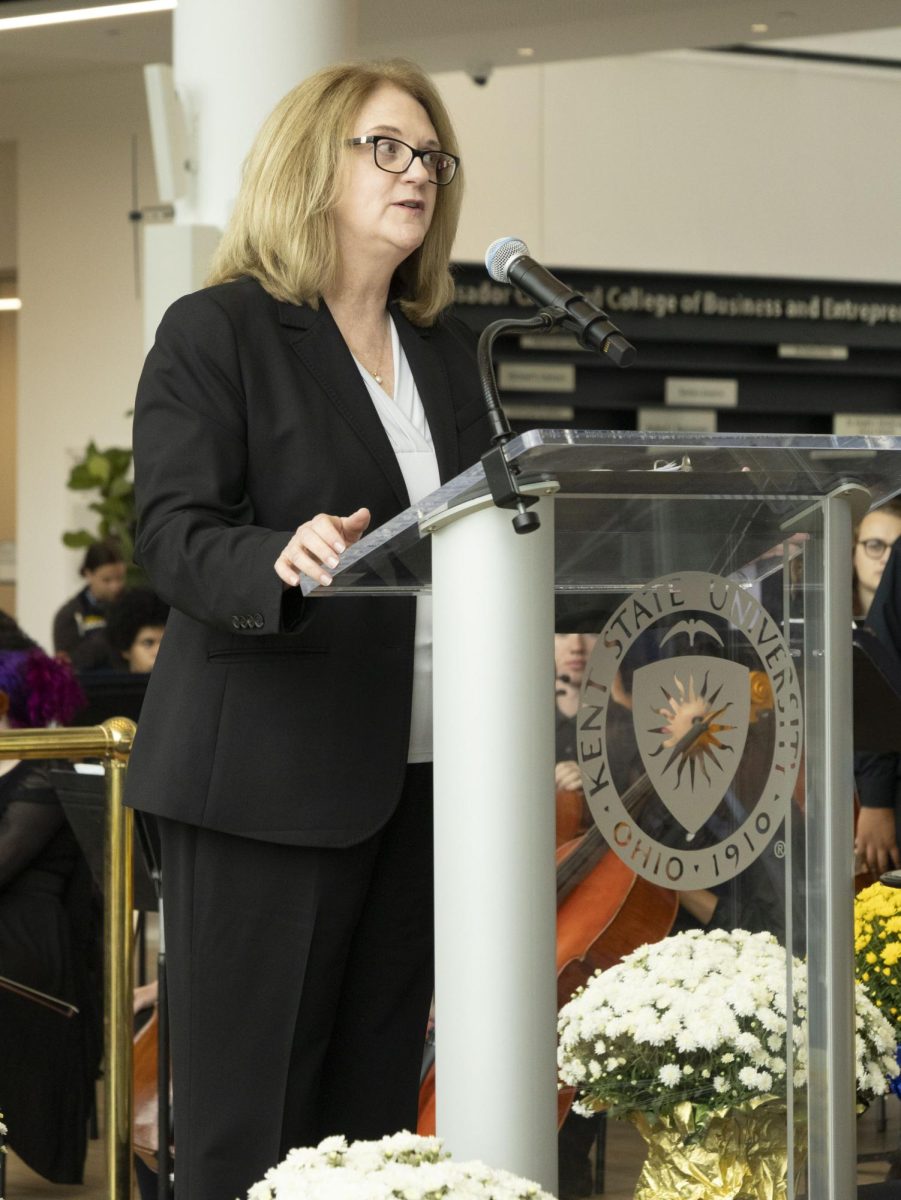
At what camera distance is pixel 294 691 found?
5.84 ft

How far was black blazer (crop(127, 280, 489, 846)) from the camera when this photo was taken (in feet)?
5.76

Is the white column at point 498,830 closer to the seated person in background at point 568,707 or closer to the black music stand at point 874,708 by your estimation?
the seated person in background at point 568,707

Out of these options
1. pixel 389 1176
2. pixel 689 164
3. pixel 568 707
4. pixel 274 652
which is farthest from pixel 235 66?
pixel 689 164

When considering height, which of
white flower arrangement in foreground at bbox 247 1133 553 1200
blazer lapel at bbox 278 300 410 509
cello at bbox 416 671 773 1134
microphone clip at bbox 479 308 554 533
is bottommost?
white flower arrangement in foreground at bbox 247 1133 553 1200

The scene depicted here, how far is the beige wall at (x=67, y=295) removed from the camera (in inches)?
374

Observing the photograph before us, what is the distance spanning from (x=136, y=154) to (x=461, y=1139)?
8.70 m

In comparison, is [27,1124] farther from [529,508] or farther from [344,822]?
[529,508]

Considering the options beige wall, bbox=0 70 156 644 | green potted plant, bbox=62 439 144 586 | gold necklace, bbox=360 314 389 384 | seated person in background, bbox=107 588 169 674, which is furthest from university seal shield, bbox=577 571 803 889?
beige wall, bbox=0 70 156 644

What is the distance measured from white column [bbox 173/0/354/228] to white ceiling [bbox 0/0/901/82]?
267cm

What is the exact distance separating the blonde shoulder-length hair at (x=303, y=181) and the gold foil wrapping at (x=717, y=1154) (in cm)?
A: 90

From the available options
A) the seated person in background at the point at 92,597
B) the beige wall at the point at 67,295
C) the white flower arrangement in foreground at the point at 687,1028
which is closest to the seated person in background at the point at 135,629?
the seated person in background at the point at 92,597

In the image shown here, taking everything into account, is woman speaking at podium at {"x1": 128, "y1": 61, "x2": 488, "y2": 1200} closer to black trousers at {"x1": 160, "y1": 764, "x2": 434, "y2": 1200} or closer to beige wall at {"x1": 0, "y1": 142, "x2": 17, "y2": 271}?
black trousers at {"x1": 160, "y1": 764, "x2": 434, "y2": 1200}

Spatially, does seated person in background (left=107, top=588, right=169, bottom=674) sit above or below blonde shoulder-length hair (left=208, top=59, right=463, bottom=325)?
below

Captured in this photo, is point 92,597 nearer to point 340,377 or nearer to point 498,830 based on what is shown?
point 340,377
